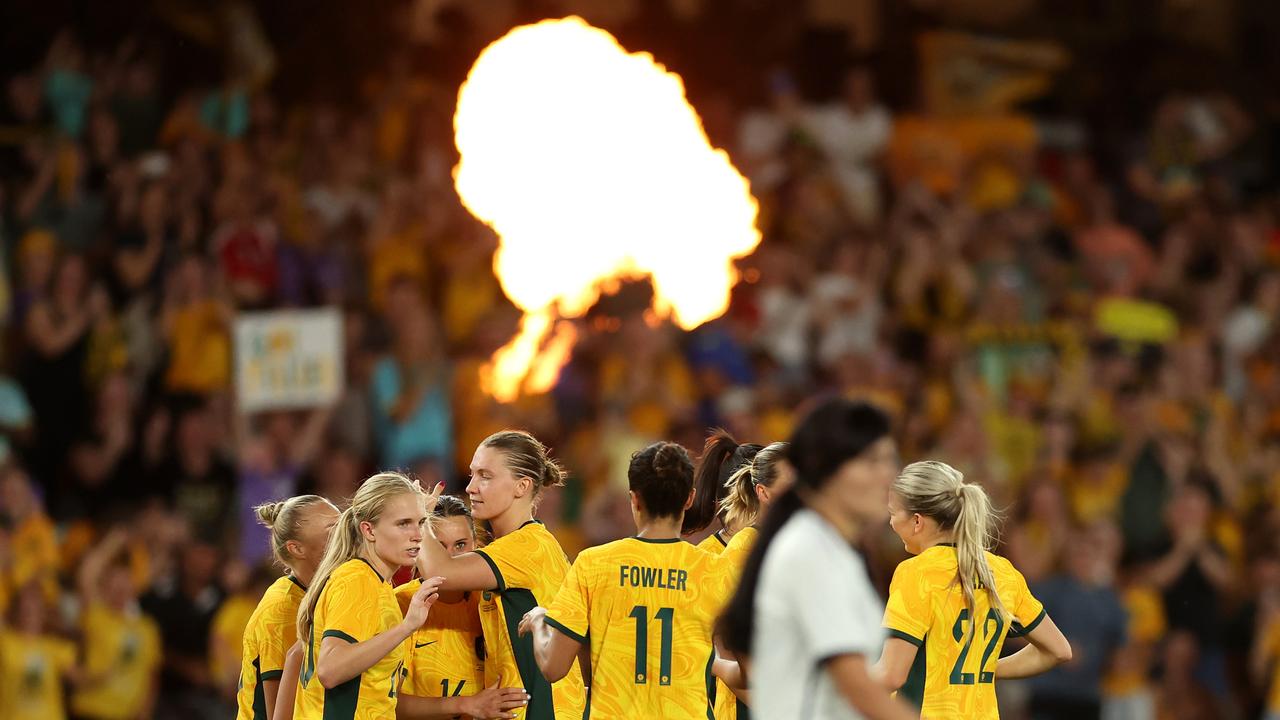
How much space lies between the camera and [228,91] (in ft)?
45.2

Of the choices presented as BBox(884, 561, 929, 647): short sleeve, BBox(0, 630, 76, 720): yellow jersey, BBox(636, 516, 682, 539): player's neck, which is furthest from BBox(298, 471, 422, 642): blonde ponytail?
BBox(0, 630, 76, 720): yellow jersey

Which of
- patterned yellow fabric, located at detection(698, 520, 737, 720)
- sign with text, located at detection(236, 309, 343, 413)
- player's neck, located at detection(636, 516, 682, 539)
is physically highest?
sign with text, located at detection(236, 309, 343, 413)

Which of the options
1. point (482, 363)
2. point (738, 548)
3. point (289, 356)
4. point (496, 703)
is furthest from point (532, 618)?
point (482, 363)

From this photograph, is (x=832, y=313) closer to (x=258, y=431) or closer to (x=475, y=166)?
(x=475, y=166)

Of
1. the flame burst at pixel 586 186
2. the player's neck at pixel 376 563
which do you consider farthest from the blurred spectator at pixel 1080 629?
the player's neck at pixel 376 563

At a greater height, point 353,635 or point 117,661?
point 353,635

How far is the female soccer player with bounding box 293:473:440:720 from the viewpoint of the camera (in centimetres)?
576

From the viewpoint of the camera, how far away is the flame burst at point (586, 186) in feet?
42.4

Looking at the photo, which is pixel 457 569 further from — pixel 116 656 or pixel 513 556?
pixel 116 656

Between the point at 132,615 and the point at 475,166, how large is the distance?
397 cm

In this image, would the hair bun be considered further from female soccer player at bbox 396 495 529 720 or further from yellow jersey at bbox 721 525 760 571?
yellow jersey at bbox 721 525 760 571

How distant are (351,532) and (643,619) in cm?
92

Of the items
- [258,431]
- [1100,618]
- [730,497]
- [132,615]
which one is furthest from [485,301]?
[730,497]

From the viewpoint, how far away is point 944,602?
19.6 feet
